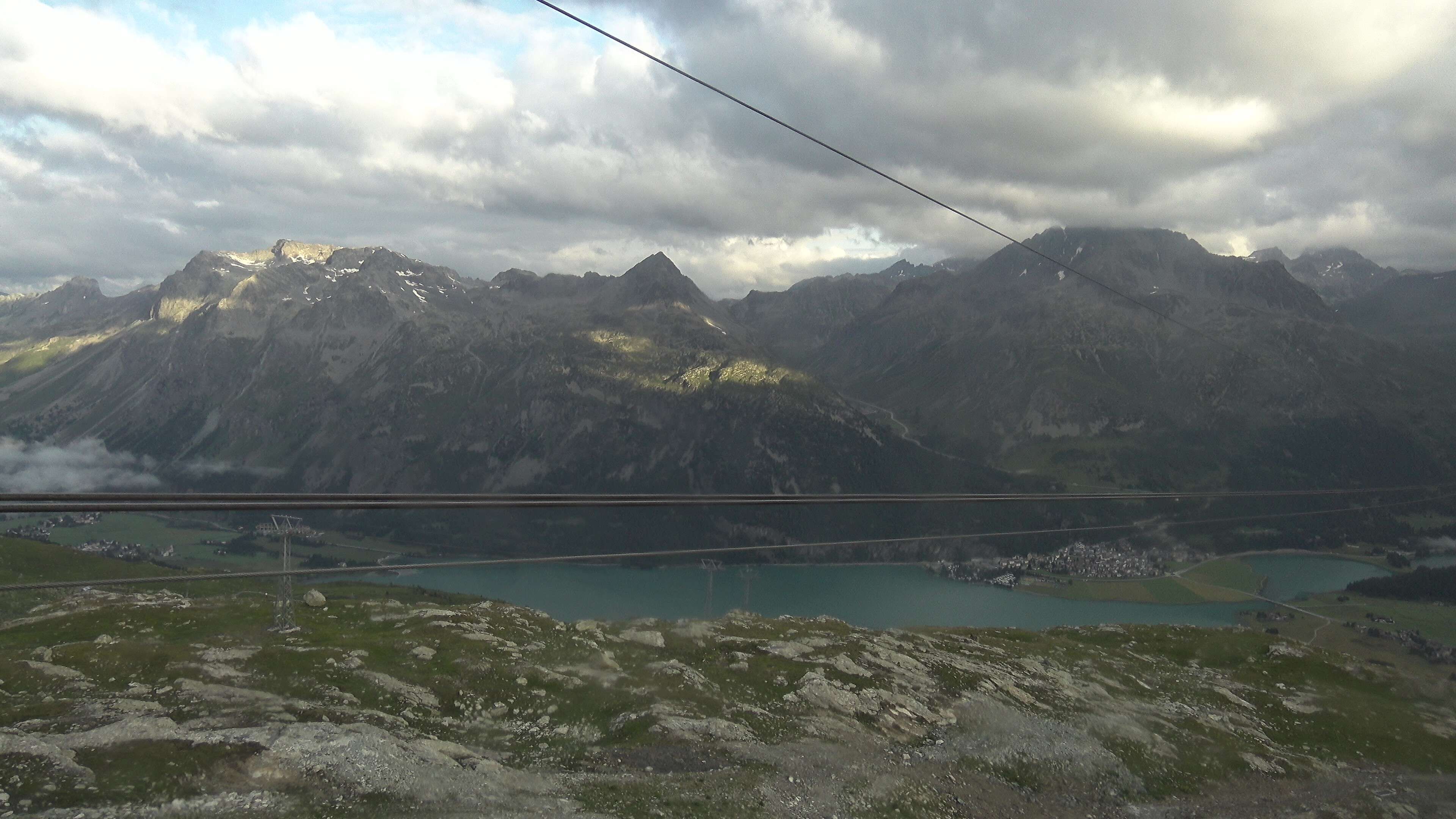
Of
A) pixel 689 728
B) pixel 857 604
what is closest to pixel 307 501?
pixel 689 728

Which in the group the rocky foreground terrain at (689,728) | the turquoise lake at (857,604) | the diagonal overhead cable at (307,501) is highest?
the diagonal overhead cable at (307,501)

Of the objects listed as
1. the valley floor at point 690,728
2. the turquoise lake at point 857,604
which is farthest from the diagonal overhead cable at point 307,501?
the turquoise lake at point 857,604

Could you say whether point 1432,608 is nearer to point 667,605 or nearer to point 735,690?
point 667,605

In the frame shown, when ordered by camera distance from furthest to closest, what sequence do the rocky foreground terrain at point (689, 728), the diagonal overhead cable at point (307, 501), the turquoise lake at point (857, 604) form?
the turquoise lake at point (857, 604), the rocky foreground terrain at point (689, 728), the diagonal overhead cable at point (307, 501)

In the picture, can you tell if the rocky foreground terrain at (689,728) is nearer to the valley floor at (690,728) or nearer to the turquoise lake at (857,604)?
the valley floor at (690,728)

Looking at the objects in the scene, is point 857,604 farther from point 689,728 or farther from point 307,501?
point 307,501

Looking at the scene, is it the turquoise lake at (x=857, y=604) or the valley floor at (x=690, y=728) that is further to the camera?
the turquoise lake at (x=857, y=604)

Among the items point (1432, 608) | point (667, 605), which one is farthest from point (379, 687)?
point (1432, 608)

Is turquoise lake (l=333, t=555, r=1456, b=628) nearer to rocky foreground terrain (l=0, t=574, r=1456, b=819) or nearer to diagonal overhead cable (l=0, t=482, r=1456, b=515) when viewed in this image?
rocky foreground terrain (l=0, t=574, r=1456, b=819)
